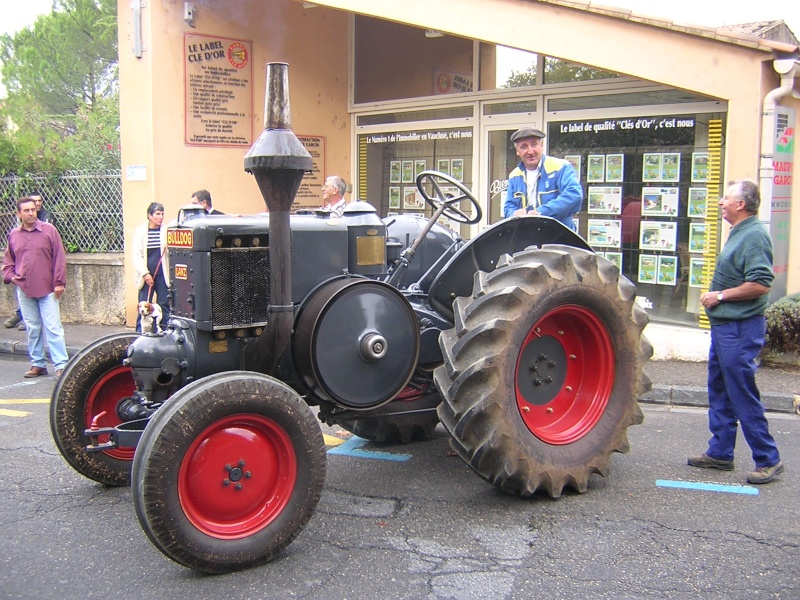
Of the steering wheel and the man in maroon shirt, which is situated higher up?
the steering wheel

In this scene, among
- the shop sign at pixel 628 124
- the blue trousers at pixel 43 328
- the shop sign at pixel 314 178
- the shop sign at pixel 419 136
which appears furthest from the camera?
the shop sign at pixel 314 178

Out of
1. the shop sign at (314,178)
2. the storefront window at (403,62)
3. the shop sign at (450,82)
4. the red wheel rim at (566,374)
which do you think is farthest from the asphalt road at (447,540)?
the storefront window at (403,62)

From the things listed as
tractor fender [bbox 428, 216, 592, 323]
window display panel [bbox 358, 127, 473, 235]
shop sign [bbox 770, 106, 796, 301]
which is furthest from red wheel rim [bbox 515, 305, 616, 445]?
window display panel [bbox 358, 127, 473, 235]

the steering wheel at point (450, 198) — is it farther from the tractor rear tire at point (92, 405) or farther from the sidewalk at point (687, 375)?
the sidewalk at point (687, 375)

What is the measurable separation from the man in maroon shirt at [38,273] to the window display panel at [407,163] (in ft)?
15.2

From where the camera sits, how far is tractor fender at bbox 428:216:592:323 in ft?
16.1

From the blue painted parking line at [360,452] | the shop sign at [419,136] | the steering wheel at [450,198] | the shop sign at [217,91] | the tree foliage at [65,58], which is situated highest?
the tree foliage at [65,58]

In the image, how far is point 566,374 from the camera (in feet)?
16.6

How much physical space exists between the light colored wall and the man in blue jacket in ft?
17.3

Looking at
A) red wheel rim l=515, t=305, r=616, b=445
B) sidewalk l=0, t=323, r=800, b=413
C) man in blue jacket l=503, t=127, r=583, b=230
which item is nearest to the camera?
red wheel rim l=515, t=305, r=616, b=445

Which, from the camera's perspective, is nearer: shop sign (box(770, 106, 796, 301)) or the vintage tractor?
the vintage tractor

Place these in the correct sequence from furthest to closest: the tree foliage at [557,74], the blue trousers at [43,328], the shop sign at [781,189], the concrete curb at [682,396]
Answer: the tree foliage at [557,74] → the blue trousers at [43,328] → the shop sign at [781,189] → the concrete curb at [682,396]

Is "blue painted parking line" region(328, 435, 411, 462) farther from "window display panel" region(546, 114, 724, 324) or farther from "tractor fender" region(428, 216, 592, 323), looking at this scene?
"window display panel" region(546, 114, 724, 324)

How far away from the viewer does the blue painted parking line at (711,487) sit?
477 cm
